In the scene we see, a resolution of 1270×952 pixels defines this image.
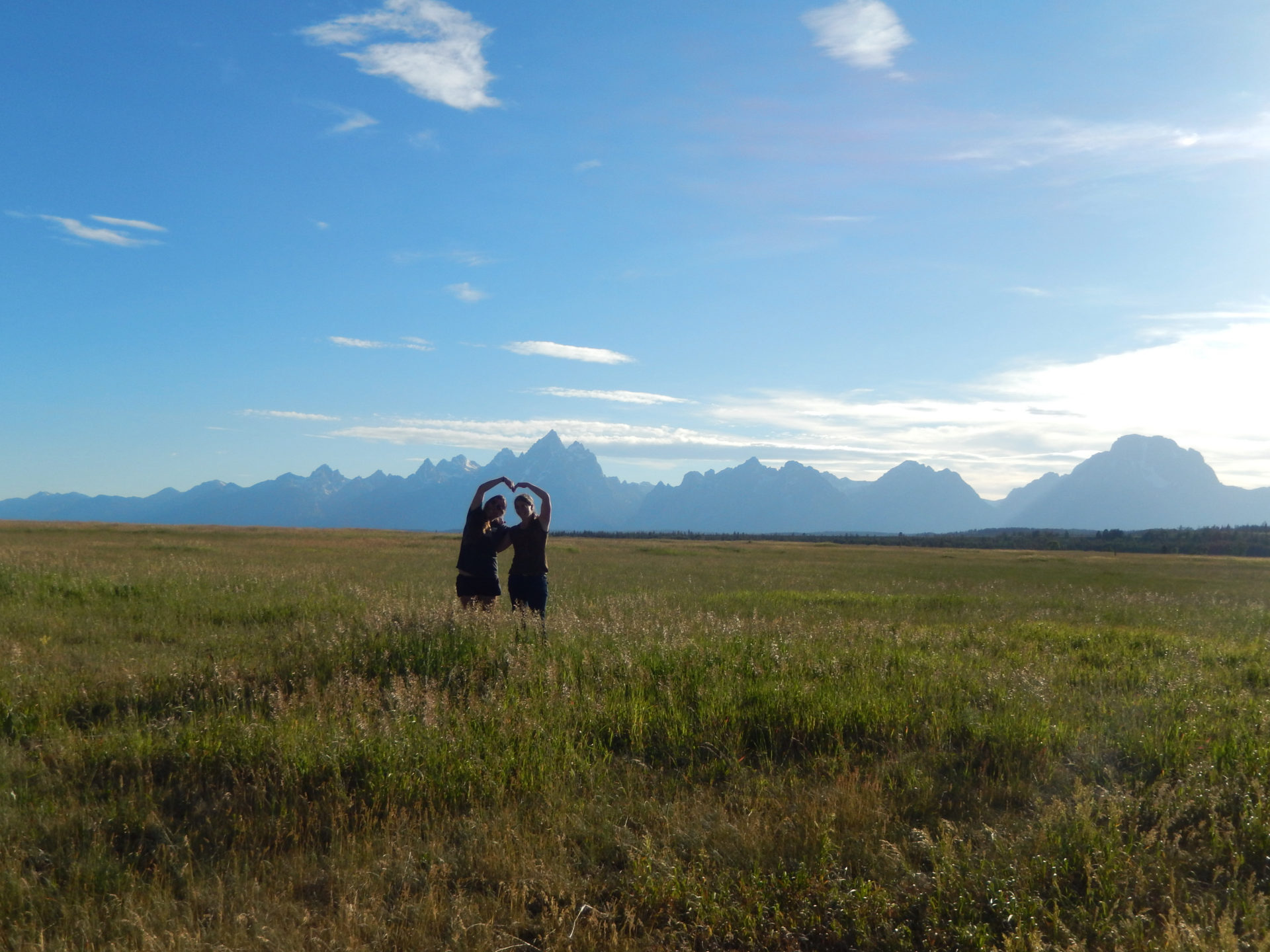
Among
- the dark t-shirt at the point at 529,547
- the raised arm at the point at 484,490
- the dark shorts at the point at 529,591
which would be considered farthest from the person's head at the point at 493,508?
the dark shorts at the point at 529,591

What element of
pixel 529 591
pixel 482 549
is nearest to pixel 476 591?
pixel 482 549

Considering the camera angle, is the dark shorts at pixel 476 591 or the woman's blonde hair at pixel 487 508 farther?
the dark shorts at pixel 476 591

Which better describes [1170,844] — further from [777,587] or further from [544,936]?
[777,587]

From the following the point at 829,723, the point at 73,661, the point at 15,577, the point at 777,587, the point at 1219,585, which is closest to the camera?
the point at 829,723

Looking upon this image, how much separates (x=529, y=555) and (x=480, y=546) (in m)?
0.84

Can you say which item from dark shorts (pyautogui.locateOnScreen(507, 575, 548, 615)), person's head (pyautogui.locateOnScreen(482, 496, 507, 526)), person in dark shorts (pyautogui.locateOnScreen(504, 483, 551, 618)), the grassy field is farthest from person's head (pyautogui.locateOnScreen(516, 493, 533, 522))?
the grassy field

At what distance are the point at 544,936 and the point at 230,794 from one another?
9.74ft

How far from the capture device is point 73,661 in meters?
9.51

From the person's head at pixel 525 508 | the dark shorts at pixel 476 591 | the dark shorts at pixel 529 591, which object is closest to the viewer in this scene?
the person's head at pixel 525 508

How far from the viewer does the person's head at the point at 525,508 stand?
10273 mm

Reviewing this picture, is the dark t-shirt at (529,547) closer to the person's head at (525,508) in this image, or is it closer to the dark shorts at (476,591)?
the person's head at (525,508)

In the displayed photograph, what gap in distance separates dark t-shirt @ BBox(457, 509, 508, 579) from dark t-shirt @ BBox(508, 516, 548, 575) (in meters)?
0.32

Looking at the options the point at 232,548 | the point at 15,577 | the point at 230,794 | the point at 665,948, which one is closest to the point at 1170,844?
the point at 665,948

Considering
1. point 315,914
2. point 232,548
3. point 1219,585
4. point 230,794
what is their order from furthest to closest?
point 232,548 → point 1219,585 → point 230,794 → point 315,914
